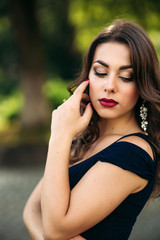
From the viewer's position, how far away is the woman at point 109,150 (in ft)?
5.57

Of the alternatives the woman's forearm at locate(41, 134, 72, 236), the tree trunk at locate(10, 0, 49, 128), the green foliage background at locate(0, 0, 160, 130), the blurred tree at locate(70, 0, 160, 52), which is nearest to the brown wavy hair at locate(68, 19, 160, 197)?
the woman's forearm at locate(41, 134, 72, 236)

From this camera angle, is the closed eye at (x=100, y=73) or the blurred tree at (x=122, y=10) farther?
the blurred tree at (x=122, y=10)

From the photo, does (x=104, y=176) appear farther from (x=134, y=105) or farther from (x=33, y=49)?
(x=33, y=49)

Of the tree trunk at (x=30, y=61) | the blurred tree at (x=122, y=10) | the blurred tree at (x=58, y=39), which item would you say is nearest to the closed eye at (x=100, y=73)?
the blurred tree at (x=122, y=10)

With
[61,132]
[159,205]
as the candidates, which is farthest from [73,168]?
[159,205]

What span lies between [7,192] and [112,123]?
4600 millimetres

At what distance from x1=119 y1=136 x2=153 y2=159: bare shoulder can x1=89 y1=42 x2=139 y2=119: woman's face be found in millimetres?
180

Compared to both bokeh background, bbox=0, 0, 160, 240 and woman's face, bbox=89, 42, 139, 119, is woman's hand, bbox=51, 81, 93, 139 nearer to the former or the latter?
woman's face, bbox=89, 42, 139, 119

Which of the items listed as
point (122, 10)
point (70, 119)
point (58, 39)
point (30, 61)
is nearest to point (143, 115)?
point (70, 119)

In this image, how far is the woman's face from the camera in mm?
1893

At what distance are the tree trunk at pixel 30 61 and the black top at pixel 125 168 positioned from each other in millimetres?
8135

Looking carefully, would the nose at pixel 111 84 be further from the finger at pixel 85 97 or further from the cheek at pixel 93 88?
the finger at pixel 85 97

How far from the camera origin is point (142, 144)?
6.07 ft

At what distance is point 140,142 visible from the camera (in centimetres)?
186
